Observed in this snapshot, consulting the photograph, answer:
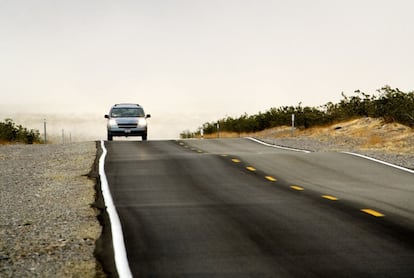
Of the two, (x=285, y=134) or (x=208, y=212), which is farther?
(x=285, y=134)

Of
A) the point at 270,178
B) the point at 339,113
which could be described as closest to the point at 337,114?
the point at 339,113

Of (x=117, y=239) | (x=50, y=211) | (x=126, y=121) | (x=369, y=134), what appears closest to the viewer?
(x=117, y=239)

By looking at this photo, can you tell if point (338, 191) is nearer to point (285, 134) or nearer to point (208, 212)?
point (208, 212)

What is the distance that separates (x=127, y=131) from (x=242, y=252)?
93.3 ft

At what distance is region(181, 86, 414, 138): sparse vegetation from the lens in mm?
34750

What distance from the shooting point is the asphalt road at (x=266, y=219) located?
21.7ft

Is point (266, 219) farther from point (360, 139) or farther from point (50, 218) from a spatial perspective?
point (360, 139)

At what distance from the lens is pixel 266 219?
947cm

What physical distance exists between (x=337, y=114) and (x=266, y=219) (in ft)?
108

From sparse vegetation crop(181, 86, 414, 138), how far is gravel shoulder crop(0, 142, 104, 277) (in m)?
20.0

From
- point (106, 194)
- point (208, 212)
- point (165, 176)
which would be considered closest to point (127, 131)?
point (165, 176)

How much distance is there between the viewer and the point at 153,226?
905 centimetres

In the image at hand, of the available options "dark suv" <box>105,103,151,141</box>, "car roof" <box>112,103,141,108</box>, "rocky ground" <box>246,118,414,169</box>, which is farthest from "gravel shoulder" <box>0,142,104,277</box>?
"car roof" <box>112,103,141,108</box>

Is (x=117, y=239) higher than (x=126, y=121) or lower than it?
lower
